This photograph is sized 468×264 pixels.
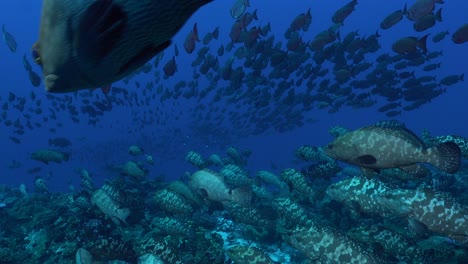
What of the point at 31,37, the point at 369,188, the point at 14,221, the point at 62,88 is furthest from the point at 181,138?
the point at 31,37

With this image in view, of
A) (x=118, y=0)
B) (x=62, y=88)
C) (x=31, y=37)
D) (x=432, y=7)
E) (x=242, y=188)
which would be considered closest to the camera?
(x=118, y=0)

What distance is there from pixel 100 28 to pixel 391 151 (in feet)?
12.1

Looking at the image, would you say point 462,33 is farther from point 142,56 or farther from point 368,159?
point 142,56

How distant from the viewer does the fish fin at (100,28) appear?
1.09m

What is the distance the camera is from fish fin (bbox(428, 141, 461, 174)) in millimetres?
4175

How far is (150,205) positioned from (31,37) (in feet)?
371

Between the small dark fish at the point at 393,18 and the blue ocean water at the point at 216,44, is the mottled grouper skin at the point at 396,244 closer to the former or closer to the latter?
the small dark fish at the point at 393,18

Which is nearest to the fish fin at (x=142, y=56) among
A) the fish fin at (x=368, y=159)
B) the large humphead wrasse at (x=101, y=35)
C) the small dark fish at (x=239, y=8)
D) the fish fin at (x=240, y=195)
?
the large humphead wrasse at (x=101, y=35)

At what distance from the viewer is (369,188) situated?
18.1ft

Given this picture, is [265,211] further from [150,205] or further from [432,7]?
[432,7]

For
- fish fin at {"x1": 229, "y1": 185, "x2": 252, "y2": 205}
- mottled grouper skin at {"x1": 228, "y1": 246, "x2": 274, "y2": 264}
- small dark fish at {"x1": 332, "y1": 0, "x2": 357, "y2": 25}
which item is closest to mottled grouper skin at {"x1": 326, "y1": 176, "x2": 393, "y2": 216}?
fish fin at {"x1": 229, "y1": 185, "x2": 252, "y2": 205}

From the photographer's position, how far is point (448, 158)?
14.0 ft

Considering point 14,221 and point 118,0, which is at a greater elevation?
point 14,221

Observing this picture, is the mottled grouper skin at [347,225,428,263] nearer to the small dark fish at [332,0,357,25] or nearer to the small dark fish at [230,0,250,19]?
the small dark fish at [230,0,250,19]
